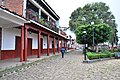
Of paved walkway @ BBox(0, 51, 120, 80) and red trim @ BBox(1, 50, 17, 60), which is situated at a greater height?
red trim @ BBox(1, 50, 17, 60)

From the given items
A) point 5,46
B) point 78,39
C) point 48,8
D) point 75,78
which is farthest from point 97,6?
point 75,78

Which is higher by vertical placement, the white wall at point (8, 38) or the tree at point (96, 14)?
the tree at point (96, 14)

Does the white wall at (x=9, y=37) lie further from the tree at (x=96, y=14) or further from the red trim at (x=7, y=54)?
the tree at (x=96, y=14)

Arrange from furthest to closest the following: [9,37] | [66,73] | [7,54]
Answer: [9,37] → [7,54] → [66,73]

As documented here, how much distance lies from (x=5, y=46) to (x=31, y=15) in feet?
12.2

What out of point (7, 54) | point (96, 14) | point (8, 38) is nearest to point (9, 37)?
point (8, 38)

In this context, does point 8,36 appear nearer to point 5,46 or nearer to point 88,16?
point 5,46

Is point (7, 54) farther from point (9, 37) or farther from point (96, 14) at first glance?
point (96, 14)

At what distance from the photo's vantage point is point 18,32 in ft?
71.3

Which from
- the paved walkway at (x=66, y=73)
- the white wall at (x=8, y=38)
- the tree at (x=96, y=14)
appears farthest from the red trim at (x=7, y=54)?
the tree at (x=96, y=14)

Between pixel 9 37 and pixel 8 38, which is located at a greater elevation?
pixel 9 37

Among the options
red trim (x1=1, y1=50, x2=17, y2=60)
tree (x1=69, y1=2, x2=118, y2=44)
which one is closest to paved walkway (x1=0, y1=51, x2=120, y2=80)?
red trim (x1=1, y1=50, x2=17, y2=60)

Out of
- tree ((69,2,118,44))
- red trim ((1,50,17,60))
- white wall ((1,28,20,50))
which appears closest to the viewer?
red trim ((1,50,17,60))

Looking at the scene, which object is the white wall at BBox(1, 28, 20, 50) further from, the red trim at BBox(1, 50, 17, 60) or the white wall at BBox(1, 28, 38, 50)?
the red trim at BBox(1, 50, 17, 60)
